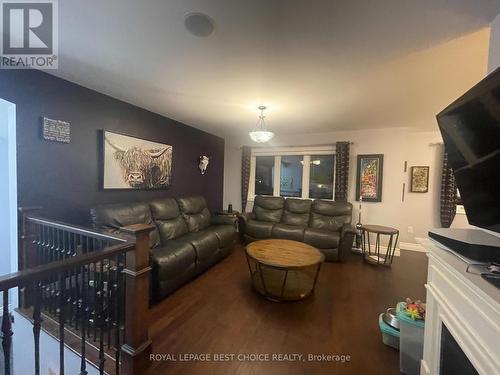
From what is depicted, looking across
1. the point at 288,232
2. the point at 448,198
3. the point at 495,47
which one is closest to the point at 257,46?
the point at 495,47

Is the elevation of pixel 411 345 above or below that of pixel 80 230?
below

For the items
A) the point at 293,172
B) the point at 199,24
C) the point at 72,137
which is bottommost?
the point at 293,172

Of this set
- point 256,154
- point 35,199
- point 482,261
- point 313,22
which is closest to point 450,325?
point 482,261

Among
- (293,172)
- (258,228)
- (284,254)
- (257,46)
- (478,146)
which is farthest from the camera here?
(293,172)

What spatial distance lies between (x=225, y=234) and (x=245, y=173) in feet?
6.72

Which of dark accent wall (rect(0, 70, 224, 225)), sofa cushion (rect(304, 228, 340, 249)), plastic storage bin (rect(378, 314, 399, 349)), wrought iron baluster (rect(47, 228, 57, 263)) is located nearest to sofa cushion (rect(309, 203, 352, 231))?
sofa cushion (rect(304, 228, 340, 249))

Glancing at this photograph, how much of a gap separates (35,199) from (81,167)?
551 millimetres

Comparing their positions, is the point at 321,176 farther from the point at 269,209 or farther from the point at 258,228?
the point at 258,228

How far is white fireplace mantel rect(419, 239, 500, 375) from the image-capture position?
2.45 feet

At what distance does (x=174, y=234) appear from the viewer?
314 centimetres

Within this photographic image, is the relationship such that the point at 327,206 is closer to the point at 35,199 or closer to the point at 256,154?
the point at 256,154

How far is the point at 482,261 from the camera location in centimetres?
93

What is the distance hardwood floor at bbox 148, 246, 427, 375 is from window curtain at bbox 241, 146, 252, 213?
95.9 inches

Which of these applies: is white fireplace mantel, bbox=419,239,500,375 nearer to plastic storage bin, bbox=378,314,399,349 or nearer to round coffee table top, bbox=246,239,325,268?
plastic storage bin, bbox=378,314,399,349
